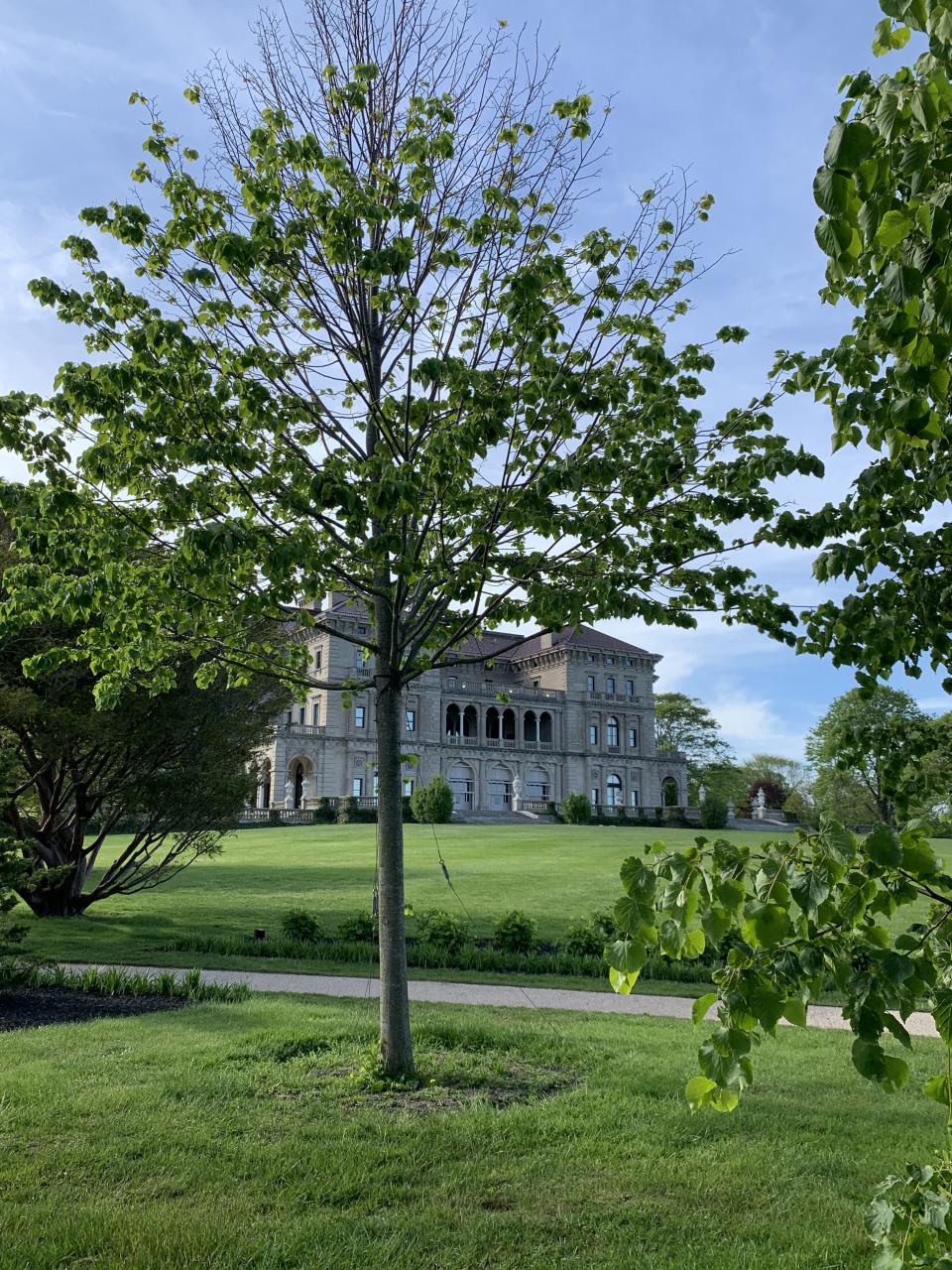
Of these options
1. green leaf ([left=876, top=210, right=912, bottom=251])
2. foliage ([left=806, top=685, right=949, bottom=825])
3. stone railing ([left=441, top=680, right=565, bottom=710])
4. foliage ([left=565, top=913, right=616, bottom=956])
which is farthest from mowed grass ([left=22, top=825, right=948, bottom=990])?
stone railing ([left=441, top=680, right=565, bottom=710])

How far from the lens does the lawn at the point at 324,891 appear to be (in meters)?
14.8

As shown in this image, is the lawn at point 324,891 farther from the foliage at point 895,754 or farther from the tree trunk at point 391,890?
the foliage at point 895,754

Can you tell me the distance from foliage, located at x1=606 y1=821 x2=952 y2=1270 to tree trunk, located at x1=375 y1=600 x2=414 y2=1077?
466 cm

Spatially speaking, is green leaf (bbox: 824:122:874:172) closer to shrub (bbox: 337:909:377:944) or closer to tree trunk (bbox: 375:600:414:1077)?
tree trunk (bbox: 375:600:414:1077)

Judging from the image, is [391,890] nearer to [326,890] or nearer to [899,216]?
[899,216]

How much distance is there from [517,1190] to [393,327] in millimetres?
5532

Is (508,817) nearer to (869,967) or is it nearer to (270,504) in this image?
(270,504)

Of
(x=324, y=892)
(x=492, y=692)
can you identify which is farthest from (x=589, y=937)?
(x=492, y=692)

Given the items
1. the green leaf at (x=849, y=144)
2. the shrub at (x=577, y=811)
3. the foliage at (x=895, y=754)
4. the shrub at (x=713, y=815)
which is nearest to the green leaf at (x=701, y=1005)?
the green leaf at (x=849, y=144)

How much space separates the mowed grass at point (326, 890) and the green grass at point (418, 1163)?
5.60 m

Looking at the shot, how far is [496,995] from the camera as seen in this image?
36.1 feet

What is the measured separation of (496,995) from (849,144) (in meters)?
10.8

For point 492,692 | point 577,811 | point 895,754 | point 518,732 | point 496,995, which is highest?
point 492,692

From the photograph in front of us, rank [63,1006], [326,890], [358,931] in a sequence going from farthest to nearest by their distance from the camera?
[326,890], [358,931], [63,1006]
